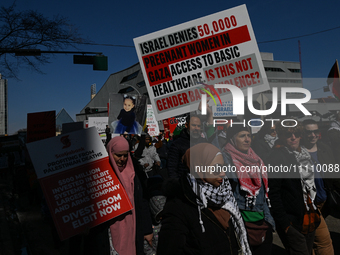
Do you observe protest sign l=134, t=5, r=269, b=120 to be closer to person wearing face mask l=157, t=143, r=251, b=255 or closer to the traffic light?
person wearing face mask l=157, t=143, r=251, b=255

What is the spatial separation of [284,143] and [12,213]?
265 inches

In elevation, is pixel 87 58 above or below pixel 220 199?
above

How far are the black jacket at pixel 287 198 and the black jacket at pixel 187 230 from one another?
3.26ft

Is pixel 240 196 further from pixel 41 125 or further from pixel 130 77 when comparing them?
pixel 130 77

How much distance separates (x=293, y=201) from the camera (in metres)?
2.92

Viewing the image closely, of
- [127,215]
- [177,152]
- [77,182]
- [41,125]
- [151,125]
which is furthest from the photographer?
[151,125]

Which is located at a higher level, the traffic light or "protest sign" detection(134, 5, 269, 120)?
the traffic light

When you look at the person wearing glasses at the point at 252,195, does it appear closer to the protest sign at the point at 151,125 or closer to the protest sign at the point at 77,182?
the protest sign at the point at 77,182

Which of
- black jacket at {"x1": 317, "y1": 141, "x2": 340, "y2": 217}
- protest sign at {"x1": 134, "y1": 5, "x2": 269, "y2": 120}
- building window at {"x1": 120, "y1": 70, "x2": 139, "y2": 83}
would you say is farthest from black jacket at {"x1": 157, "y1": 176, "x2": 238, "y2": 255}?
building window at {"x1": 120, "y1": 70, "x2": 139, "y2": 83}

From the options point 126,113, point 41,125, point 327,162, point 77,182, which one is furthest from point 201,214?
point 126,113

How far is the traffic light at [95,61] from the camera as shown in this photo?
356 inches

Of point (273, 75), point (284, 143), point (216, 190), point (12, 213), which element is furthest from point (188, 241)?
point (273, 75)

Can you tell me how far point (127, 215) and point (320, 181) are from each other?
2.39 meters

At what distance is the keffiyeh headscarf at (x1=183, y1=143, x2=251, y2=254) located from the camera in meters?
2.05
